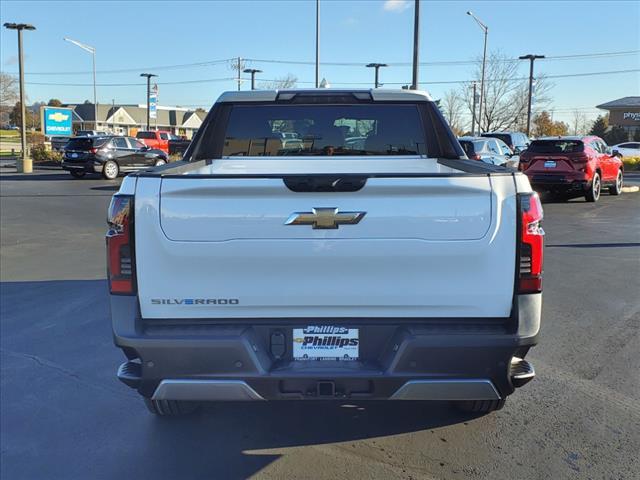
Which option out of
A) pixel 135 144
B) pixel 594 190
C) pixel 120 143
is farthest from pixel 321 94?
pixel 135 144

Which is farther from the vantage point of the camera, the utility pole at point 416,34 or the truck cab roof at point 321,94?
the utility pole at point 416,34

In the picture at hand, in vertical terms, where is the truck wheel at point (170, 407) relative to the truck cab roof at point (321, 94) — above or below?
below

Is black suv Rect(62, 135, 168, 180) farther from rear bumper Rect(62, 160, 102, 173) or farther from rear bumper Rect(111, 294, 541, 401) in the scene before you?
rear bumper Rect(111, 294, 541, 401)

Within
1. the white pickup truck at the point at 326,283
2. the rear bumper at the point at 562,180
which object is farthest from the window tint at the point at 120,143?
the white pickup truck at the point at 326,283

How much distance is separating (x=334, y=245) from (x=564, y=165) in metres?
14.7

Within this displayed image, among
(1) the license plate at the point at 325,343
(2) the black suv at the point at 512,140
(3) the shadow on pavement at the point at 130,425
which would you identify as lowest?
(3) the shadow on pavement at the point at 130,425

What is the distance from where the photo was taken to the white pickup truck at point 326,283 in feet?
9.37

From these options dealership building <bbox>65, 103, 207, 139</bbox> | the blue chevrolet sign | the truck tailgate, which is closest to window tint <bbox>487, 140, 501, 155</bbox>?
the truck tailgate

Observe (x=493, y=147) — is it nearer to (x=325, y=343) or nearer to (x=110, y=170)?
(x=110, y=170)

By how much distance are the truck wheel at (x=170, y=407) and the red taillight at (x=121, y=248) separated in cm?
103

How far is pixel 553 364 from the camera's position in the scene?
489cm

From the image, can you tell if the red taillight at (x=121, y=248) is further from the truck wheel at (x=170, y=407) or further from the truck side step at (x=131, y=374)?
the truck wheel at (x=170, y=407)

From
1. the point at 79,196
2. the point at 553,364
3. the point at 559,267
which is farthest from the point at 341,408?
the point at 79,196

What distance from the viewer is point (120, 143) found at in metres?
25.7
